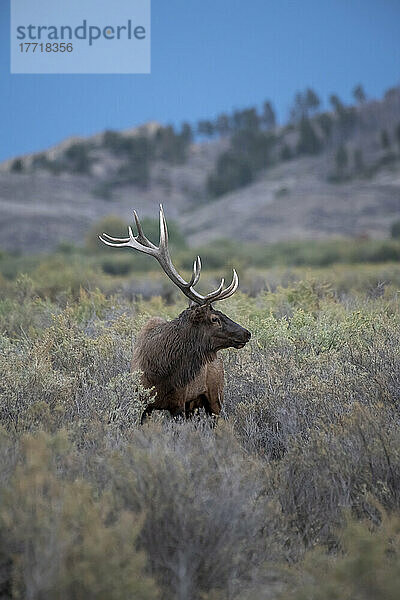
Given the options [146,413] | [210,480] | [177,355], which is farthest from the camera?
[177,355]

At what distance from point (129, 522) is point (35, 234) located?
56543mm

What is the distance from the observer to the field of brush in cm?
285

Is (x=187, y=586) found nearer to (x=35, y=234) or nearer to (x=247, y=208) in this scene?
(x=35, y=234)

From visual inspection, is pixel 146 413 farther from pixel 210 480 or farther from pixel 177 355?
pixel 210 480

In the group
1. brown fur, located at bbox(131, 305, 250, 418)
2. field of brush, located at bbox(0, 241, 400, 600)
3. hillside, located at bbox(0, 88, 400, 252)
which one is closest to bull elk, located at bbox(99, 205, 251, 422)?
brown fur, located at bbox(131, 305, 250, 418)

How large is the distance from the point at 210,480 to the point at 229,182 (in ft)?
290

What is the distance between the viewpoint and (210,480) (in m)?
3.73

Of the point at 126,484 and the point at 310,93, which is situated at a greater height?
the point at 310,93

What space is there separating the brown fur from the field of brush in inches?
11.9

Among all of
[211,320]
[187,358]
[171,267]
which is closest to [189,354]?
[187,358]

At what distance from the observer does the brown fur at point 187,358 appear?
585 cm

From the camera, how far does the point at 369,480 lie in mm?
4191

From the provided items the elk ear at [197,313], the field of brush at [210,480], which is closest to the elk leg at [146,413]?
the field of brush at [210,480]

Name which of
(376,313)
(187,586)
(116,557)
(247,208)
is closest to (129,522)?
(116,557)
